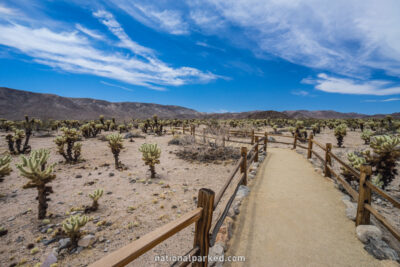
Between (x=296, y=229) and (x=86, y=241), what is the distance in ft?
13.7

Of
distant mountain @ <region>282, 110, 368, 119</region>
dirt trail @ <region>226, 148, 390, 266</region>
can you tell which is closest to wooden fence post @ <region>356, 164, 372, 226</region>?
dirt trail @ <region>226, 148, 390, 266</region>

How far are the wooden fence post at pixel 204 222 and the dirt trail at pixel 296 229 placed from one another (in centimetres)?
77

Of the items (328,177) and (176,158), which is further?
(176,158)

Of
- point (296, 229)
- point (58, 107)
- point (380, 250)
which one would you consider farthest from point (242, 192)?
point (58, 107)

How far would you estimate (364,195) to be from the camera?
3.22 metres

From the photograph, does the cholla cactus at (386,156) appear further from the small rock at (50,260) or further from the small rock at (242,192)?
the small rock at (50,260)

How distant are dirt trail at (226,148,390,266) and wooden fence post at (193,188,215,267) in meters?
0.77

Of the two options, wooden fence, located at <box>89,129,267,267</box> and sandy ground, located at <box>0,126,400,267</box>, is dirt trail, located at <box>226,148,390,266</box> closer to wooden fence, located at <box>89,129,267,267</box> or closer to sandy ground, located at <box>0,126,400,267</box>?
wooden fence, located at <box>89,129,267,267</box>

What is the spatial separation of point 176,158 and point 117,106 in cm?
8935

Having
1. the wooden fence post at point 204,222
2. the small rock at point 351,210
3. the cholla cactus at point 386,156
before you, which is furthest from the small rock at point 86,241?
the cholla cactus at point 386,156

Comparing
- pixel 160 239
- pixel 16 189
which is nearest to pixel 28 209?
pixel 16 189

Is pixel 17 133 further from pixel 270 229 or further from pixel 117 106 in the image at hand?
pixel 117 106

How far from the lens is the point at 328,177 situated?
6.14 m

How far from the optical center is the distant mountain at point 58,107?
58781mm
